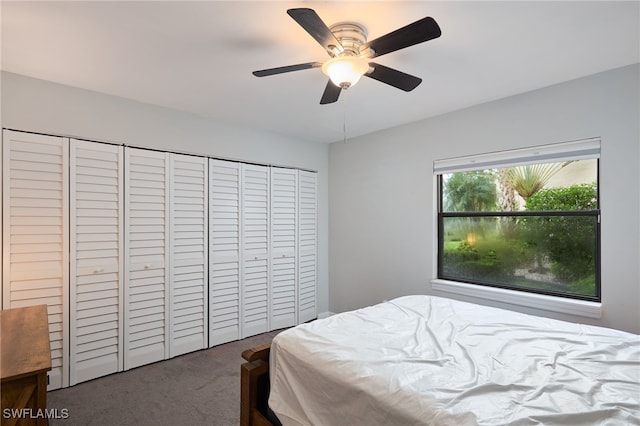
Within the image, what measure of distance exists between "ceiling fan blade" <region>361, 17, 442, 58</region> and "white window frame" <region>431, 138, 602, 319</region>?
1726 millimetres

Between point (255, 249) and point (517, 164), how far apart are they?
2.64 m

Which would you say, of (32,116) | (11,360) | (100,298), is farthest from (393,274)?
(32,116)

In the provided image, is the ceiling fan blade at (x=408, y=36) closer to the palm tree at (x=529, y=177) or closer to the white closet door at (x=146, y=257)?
the palm tree at (x=529, y=177)

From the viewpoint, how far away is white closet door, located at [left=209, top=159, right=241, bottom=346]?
3256mm

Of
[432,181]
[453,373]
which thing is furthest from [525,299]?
[453,373]

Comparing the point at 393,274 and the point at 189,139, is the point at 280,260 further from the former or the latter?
the point at 189,139

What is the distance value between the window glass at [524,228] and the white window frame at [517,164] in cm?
9

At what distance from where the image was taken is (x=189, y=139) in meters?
3.10

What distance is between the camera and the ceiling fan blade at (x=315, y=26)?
1.26 metres

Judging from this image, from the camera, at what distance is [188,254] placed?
310cm

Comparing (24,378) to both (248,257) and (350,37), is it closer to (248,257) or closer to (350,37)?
(350,37)

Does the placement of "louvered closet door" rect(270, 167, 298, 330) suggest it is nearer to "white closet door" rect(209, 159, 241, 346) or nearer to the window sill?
"white closet door" rect(209, 159, 241, 346)

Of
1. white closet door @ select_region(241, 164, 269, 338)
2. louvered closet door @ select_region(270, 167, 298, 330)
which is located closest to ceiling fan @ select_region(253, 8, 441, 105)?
white closet door @ select_region(241, 164, 269, 338)

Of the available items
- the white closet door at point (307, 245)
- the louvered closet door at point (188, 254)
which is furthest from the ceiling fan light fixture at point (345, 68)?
the white closet door at point (307, 245)
